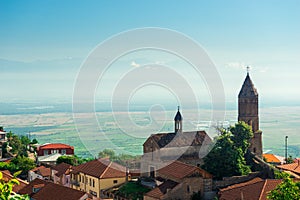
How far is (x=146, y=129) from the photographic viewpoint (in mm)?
31766

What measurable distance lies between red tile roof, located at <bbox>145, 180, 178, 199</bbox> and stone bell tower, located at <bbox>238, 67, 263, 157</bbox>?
10325mm

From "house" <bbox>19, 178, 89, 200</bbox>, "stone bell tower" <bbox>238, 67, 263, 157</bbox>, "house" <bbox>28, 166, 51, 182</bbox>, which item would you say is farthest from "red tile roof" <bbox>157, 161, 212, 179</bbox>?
"house" <bbox>28, 166, 51, 182</bbox>

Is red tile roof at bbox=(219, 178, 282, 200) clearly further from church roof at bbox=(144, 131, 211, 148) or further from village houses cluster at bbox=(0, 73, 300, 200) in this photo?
church roof at bbox=(144, 131, 211, 148)

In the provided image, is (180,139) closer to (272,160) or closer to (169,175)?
(169,175)

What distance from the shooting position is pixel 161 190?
26.5 metres

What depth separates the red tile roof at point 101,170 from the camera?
102 ft

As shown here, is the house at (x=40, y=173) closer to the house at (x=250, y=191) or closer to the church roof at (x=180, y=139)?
the church roof at (x=180, y=139)

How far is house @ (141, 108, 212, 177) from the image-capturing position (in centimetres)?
3189

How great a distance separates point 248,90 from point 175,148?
802cm

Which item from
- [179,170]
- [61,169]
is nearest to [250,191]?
[179,170]

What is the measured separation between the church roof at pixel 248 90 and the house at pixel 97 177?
11.6 m

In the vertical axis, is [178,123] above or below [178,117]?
below

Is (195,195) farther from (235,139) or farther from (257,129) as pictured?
(257,129)

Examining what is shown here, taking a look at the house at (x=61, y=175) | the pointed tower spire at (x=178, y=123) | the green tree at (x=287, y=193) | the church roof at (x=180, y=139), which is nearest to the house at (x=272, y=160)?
the church roof at (x=180, y=139)
